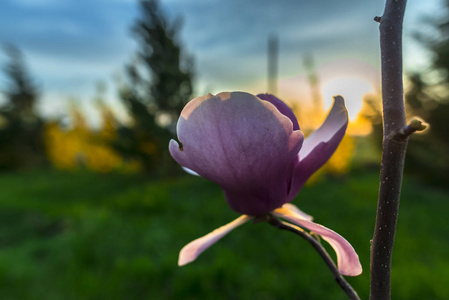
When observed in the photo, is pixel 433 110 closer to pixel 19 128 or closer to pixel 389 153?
pixel 389 153

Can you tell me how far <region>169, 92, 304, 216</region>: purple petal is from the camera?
391 millimetres

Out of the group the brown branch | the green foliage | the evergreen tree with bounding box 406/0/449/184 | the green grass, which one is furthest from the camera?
the green foliage

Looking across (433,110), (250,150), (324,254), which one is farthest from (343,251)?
(433,110)

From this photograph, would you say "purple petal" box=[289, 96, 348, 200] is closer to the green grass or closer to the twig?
the twig

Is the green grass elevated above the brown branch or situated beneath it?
situated beneath

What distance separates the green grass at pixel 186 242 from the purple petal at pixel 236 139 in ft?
6.83

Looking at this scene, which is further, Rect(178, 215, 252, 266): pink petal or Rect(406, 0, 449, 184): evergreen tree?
Rect(406, 0, 449, 184): evergreen tree

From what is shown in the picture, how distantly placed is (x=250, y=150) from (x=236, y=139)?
0.9 inches

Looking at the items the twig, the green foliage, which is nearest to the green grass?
the twig

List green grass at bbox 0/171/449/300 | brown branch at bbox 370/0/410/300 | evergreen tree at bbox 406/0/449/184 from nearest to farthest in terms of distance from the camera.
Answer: brown branch at bbox 370/0/410/300
green grass at bbox 0/171/449/300
evergreen tree at bbox 406/0/449/184

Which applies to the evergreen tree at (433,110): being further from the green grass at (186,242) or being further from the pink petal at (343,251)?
the pink petal at (343,251)

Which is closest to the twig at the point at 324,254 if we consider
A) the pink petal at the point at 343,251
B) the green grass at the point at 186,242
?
the pink petal at the point at 343,251

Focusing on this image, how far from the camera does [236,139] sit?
15.8 inches

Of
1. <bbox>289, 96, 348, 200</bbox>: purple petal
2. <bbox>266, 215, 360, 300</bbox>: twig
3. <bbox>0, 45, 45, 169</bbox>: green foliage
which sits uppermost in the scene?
<bbox>289, 96, 348, 200</bbox>: purple petal
